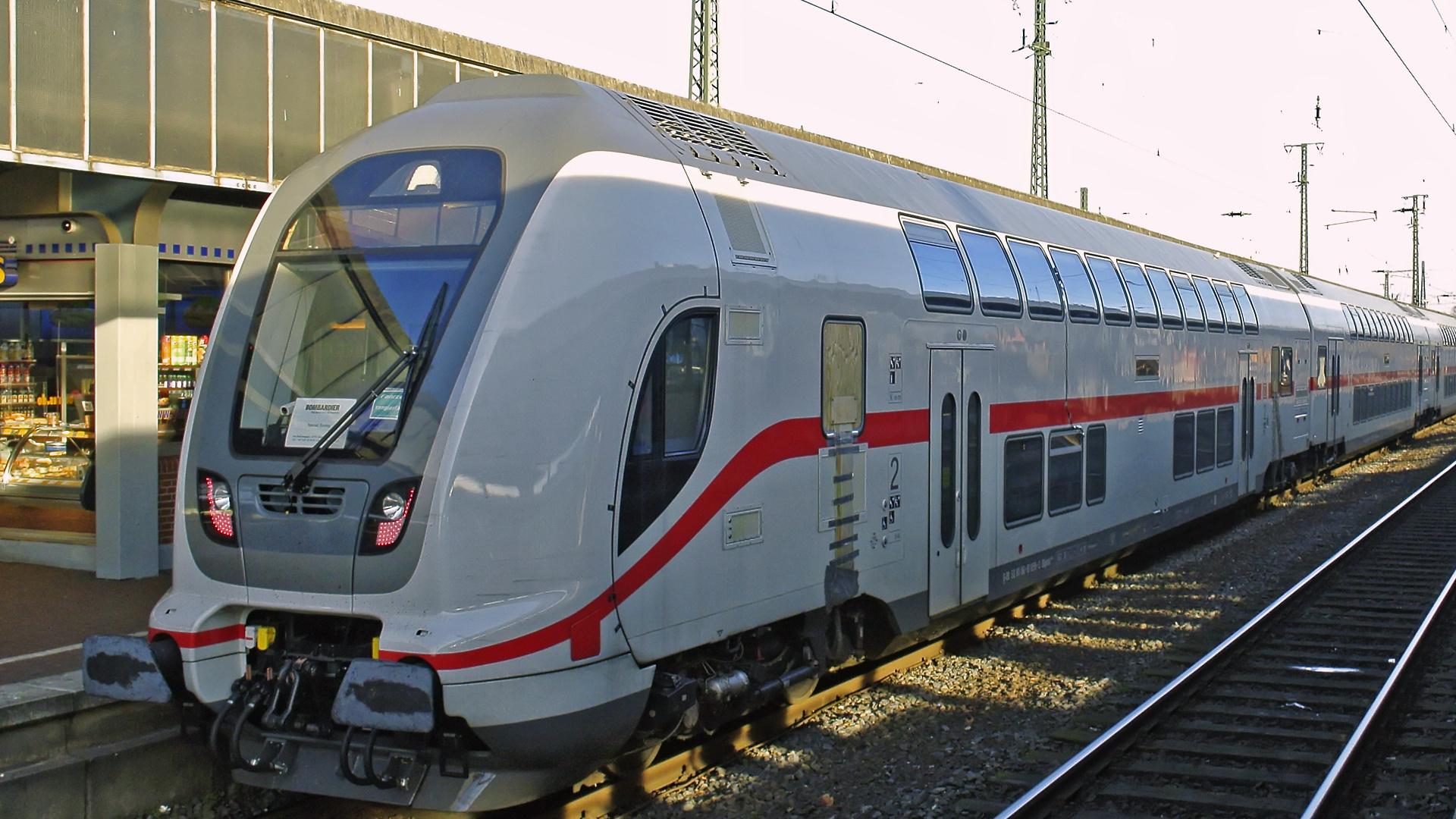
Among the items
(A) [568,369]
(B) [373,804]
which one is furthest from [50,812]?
(A) [568,369]

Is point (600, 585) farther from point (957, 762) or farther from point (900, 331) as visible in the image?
point (900, 331)

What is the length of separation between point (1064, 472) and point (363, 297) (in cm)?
634

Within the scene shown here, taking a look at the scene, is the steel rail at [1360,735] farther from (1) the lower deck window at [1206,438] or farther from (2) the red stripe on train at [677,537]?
(1) the lower deck window at [1206,438]

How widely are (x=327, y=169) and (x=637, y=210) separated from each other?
1608mm

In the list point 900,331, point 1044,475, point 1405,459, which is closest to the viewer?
point 900,331

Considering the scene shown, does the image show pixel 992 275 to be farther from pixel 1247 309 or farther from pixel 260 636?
pixel 1247 309

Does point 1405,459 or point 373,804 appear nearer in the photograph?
point 373,804

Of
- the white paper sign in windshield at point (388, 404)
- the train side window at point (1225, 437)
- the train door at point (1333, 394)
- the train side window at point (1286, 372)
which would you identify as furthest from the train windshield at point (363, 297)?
the train door at point (1333, 394)

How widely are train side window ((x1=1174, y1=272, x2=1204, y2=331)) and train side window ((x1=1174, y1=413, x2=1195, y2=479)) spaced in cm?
101

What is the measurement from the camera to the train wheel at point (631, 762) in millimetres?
5762

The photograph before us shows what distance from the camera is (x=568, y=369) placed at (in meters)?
5.01

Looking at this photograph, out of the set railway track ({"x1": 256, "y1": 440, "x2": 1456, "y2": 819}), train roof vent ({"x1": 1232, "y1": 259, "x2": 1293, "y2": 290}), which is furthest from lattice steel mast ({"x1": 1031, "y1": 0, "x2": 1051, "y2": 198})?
railway track ({"x1": 256, "y1": 440, "x2": 1456, "y2": 819})

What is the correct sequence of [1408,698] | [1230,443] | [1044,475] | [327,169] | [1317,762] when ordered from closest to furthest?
[327,169]
[1317,762]
[1408,698]
[1044,475]
[1230,443]

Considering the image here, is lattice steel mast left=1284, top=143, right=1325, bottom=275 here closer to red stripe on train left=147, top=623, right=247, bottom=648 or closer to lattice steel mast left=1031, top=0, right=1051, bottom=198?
lattice steel mast left=1031, top=0, right=1051, bottom=198
